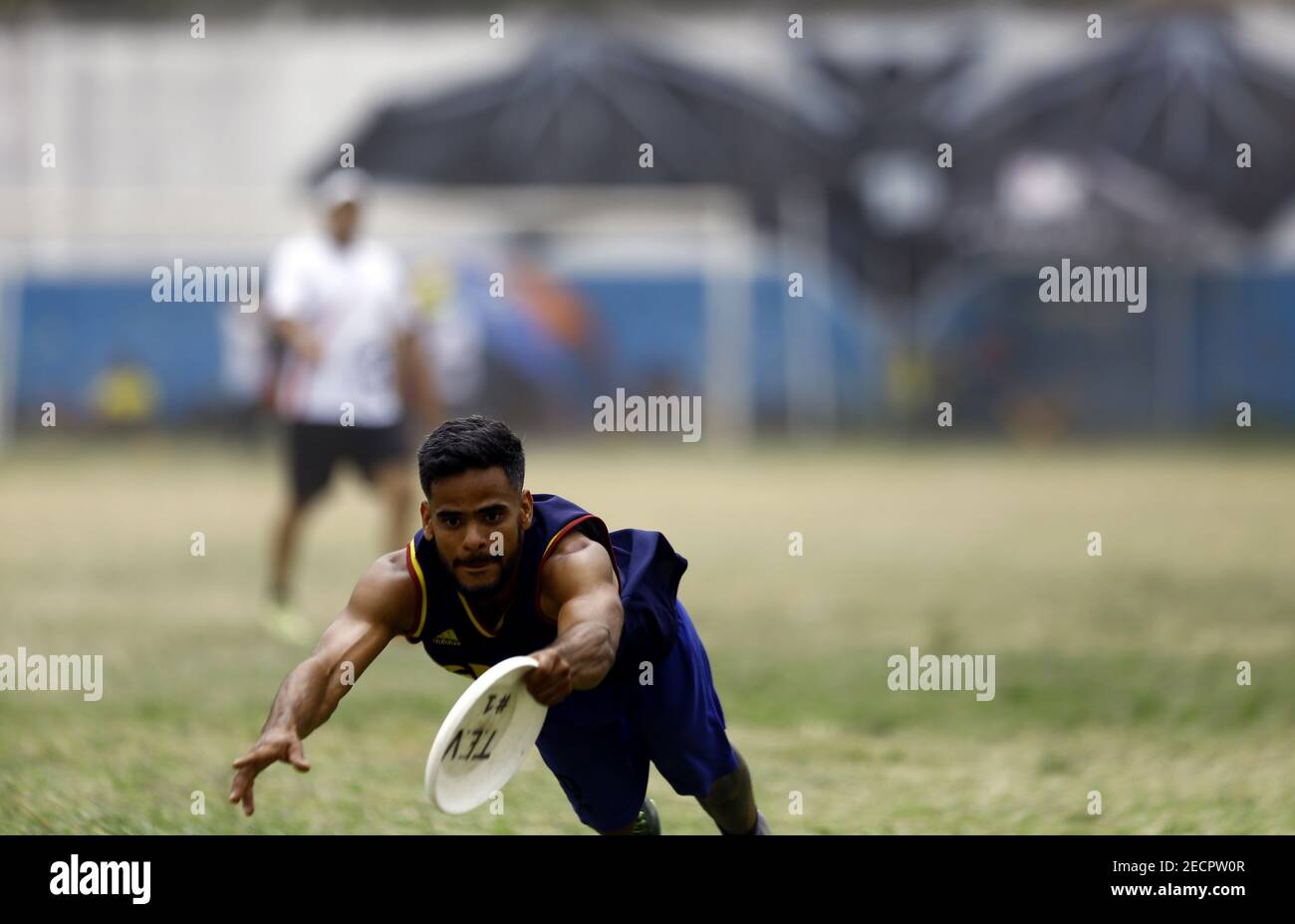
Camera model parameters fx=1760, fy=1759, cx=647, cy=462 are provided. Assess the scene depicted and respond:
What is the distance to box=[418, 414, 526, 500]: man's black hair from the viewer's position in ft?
11.7

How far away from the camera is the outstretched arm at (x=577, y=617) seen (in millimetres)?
3357

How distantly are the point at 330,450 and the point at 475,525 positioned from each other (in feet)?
18.2

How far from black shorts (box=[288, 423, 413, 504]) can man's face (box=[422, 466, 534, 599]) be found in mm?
5381

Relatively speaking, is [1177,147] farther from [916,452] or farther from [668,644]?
[668,644]

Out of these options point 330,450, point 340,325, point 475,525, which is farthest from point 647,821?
point 340,325

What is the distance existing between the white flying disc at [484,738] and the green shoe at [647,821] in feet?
3.43

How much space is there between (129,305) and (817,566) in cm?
1485

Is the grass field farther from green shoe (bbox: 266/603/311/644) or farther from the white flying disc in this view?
the white flying disc

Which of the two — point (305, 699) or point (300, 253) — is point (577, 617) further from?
point (300, 253)

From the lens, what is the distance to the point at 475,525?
359 cm

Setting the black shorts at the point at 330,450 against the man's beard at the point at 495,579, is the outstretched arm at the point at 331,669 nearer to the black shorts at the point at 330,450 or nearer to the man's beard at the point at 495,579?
the man's beard at the point at 495,579

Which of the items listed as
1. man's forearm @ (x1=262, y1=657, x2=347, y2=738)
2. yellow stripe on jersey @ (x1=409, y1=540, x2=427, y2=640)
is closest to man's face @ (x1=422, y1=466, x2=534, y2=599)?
yellow stripe on jersey @ (x1=409, y1=540, x2=427, y2=640)

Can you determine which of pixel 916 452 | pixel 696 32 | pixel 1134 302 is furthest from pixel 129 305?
pixel 1134 302

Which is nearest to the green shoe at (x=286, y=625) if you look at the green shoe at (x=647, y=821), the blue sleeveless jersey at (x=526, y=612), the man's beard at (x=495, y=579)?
the green shoe at (x=647, y=821)
